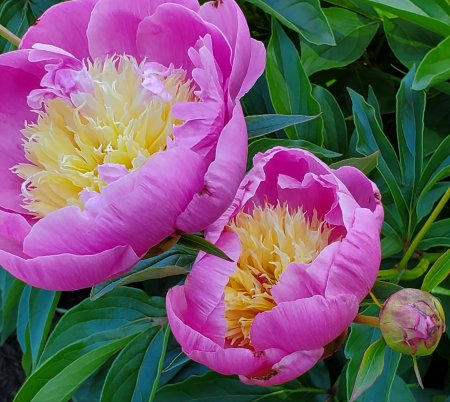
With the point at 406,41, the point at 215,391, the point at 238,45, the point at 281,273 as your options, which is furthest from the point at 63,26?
the point at 215,391

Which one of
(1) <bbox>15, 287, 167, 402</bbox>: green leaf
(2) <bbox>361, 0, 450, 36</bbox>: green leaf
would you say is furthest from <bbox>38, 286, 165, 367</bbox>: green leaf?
(2) <bbox>361, 0, 450, 36</bbox>: green leaf

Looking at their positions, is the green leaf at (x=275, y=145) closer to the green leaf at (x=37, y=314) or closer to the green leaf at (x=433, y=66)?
the green leaf at (x=433, y=66)

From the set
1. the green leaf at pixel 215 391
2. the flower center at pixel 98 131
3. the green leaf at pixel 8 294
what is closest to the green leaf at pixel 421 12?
the flower center at pixel 98 131

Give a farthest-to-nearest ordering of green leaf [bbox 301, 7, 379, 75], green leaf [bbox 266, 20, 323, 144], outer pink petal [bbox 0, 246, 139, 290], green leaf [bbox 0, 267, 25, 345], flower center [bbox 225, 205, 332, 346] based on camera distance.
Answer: green leaf [bbox 0, 267, 25, 345] < green leaf [bbox 301, 7, 379, 75] < green leaf [bbox 266, 20, 323, 144] < flower center [bbox 225, 205, 332, 346] < outer pink petal [bbox 0, 246, 139, 290]

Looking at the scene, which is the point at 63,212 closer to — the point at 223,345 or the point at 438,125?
the point at 223,345

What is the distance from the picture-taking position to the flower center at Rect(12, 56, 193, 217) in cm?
61

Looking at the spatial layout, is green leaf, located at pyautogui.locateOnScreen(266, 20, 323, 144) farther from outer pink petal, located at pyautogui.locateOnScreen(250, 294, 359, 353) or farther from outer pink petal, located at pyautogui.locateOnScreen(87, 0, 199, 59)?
outer pink petal, located at pyautogui.locateOnScreen(250, 294, 359, 353)

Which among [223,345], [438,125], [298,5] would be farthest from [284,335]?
[438,125]

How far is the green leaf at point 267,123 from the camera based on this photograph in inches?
27.1

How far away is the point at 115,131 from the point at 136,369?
42 cm

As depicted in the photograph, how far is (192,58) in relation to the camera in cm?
62

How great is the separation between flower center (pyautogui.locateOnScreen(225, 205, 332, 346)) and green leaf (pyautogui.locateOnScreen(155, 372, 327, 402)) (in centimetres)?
48

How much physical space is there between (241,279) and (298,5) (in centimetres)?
40

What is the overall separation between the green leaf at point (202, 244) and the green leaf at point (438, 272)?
20cm
